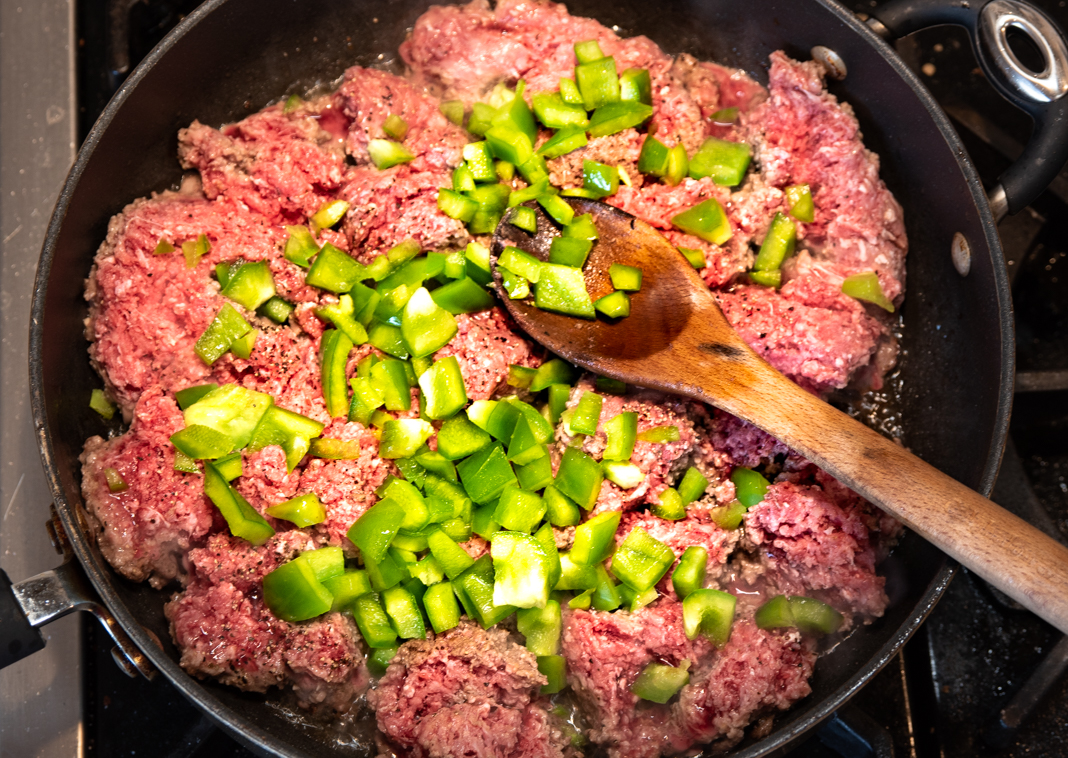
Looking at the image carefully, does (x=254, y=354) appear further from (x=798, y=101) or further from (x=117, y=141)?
(x=798, y=101)

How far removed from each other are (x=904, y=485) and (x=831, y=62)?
4.66 feet

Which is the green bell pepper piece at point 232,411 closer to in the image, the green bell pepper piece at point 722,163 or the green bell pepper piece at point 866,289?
the green bell pepper piece at point 722,163

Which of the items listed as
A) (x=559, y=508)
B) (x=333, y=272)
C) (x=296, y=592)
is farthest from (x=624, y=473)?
(x=333, y=272)

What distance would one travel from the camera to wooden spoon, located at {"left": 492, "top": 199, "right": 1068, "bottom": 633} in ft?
5.09

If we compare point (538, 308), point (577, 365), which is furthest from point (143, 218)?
point (577, 365)

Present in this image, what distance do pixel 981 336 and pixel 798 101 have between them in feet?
3.00

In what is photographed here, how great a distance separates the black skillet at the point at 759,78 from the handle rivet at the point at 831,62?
17 millimetres

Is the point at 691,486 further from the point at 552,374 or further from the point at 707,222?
the point at 707,222

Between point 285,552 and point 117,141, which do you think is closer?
point 285,552

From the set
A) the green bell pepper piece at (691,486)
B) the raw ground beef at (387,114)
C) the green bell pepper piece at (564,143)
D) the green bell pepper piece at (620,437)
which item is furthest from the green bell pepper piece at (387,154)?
the green bell pepper piece at (691,486)

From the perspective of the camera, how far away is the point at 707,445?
2230mm

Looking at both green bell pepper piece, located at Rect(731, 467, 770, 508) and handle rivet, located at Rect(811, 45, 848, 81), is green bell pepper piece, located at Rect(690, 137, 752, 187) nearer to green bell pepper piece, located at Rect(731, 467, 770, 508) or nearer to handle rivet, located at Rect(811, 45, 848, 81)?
handle rivet, located at Rect(811, 45, 848, 81)

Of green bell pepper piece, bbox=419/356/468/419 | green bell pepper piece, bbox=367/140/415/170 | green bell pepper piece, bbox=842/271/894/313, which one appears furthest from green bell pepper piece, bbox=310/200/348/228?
green bell pepper piece, bbox=842/271/894/313

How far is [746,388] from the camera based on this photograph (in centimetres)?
202
